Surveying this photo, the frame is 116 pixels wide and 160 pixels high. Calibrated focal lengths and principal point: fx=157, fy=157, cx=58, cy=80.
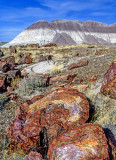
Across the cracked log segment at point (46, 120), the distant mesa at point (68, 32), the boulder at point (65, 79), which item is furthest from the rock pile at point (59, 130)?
the distant mesa at point (68, 32)

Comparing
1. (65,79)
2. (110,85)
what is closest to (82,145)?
(110,85)

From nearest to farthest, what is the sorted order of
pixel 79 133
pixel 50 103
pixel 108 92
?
pixel 79 133 → pixel 50 103 → pixel 108 92

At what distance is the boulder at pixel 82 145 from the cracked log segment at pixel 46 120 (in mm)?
434

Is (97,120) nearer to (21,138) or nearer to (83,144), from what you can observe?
(83,144)

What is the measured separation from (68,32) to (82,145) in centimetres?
7174

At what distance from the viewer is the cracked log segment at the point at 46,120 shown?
109 inches

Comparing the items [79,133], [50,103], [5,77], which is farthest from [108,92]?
[5,77]

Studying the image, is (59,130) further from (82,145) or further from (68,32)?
(68,32)

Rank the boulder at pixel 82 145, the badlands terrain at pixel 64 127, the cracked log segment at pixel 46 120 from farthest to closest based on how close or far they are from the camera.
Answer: the cracked log segment at pixel 46 120 → the badlands terrain at pixel 64 127 → the boulder at pixel 82 145

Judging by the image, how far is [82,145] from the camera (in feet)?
6.90

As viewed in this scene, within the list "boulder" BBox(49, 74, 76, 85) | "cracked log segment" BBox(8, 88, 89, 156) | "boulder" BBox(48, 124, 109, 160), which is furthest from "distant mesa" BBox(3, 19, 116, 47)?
"boulder" BBox(48, 124, 109, 160)

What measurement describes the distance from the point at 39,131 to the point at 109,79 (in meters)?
2.19

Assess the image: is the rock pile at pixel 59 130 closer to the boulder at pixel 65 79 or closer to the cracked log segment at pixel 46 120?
the cracked log segment at pixel 46 120

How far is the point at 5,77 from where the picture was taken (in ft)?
24.3
